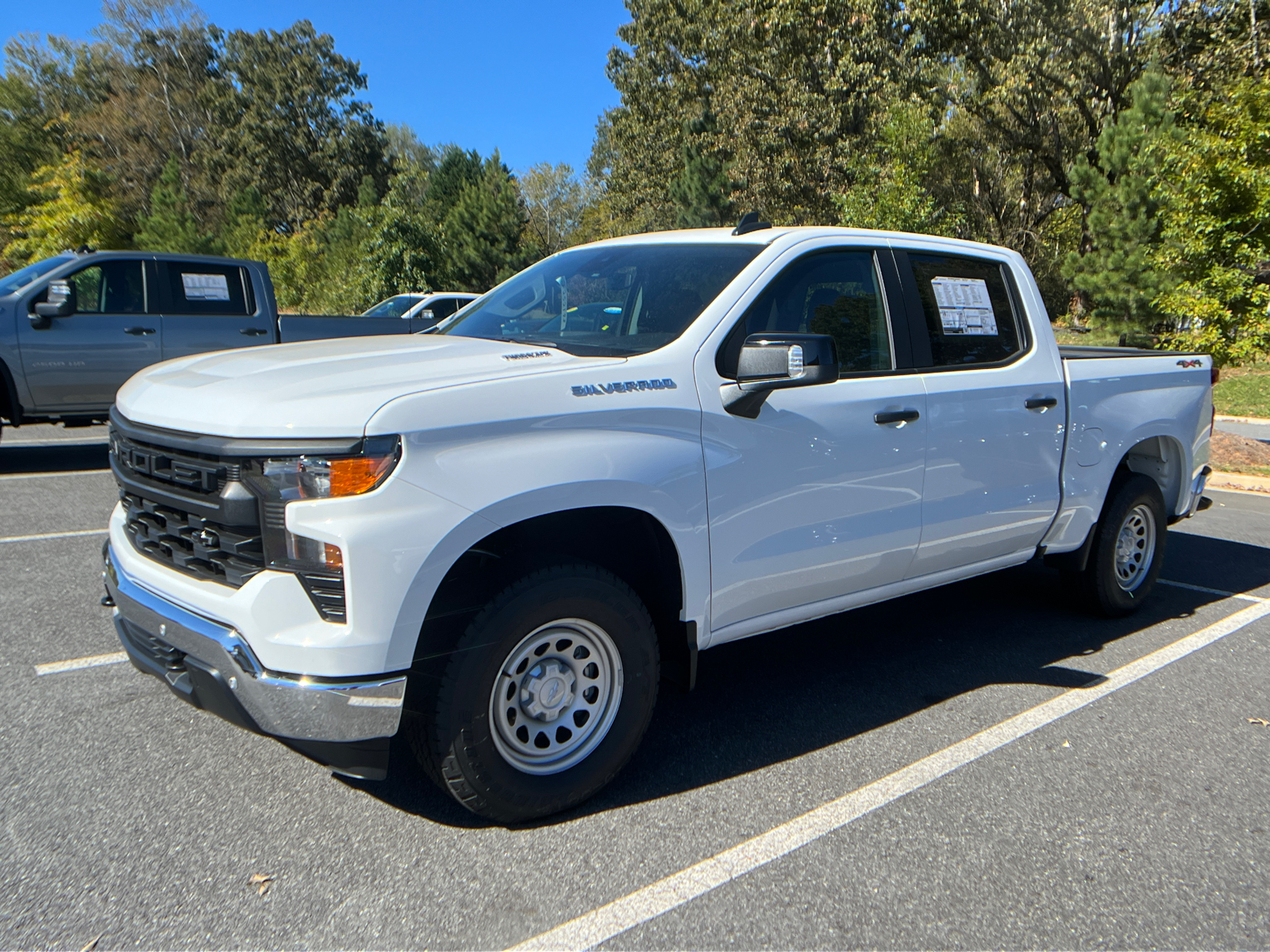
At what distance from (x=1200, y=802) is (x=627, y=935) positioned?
219 cm

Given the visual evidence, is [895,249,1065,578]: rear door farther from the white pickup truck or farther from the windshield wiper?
the windshield wiper

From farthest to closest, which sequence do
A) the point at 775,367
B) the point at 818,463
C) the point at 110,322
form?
the point at 110,322 < the point at 818,463 < the point at 775,367

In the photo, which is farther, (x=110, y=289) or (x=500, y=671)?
(x=110, y=289)

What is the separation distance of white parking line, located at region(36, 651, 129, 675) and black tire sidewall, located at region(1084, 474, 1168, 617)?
4895 mm

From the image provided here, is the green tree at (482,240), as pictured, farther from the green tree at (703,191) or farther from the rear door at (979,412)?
the rear door at (979,412)

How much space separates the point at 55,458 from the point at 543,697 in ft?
31.4

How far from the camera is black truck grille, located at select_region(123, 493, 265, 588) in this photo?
9.28 feet

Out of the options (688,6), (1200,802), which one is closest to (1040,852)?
(1200,802)

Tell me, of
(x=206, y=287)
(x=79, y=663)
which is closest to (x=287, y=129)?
(x=206, y=287)

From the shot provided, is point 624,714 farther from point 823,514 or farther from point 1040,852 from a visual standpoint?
point 1040,852

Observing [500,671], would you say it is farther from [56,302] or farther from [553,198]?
[553,198]

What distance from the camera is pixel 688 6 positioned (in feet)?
126

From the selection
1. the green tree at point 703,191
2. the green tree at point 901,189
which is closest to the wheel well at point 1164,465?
the green tree at point 901,189

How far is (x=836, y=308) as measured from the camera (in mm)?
4059
